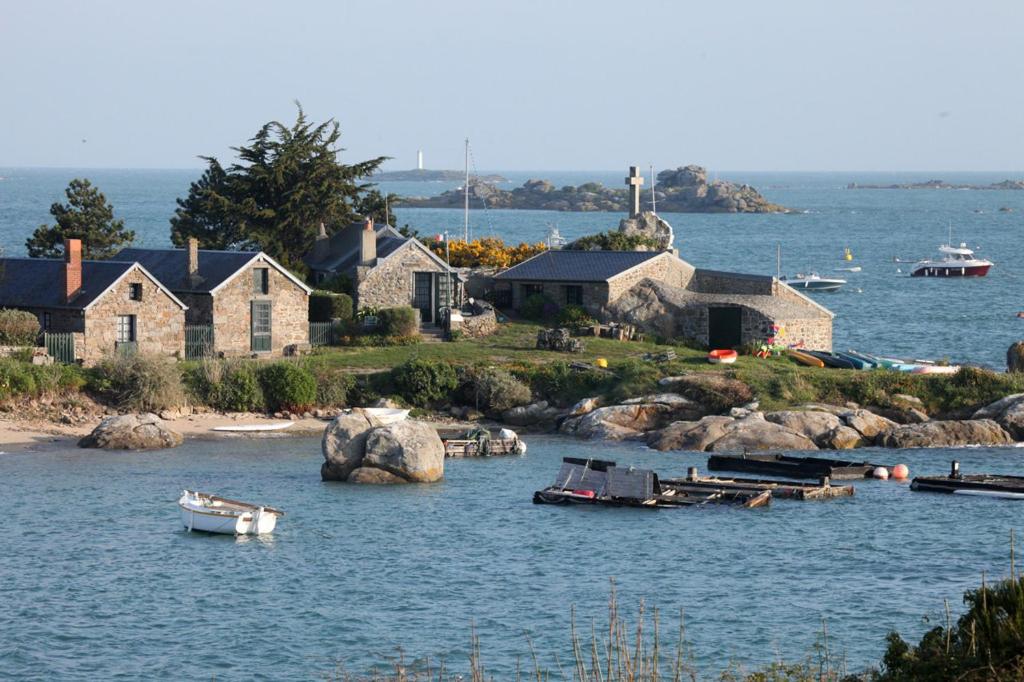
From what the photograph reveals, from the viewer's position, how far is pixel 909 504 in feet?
145

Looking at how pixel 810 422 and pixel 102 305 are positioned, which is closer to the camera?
pixel 810 422

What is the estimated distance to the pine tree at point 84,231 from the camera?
70938 mm

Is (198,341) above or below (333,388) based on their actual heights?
above

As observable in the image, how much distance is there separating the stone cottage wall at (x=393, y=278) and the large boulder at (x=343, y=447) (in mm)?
18033

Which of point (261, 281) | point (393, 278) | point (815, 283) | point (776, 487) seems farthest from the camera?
point (815, 283)

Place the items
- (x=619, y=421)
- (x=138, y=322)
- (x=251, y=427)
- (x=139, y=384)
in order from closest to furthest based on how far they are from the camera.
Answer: (x=251, y=427)
(x=139, y=384)
(x=619, y=421)
(x=138, y=322)

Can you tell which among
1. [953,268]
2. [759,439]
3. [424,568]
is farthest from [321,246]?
[953,268]

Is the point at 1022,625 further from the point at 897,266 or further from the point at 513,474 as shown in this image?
the point at 897,266

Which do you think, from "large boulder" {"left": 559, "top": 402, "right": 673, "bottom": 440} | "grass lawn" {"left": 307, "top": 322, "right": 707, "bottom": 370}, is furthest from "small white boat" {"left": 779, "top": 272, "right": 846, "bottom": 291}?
"large boulder" {"left": 559, "top": 402, "right": 673, "bottom": 440}

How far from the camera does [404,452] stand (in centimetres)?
4600

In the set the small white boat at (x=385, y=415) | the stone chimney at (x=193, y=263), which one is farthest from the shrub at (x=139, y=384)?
the small white boat at (x=385, y=415)

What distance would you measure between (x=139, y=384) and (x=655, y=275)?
2350 centimetres

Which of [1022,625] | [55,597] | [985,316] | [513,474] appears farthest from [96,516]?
[985,316]

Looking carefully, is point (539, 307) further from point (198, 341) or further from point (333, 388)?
point (198, 341)
